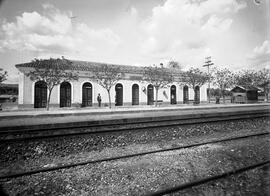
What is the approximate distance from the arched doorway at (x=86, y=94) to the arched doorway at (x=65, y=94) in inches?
80.6

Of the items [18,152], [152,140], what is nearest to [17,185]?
[18,152]

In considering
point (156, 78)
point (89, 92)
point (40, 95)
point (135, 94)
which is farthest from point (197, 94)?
point (40, 95)

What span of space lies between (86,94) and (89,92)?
57cm

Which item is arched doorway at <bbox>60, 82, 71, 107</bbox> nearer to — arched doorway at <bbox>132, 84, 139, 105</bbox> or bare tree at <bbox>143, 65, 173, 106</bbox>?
arched doorway at <bbox>132, 84, 139, 105</bbox>

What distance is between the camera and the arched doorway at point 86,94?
22609 mm

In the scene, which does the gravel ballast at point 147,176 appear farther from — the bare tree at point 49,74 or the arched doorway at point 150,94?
the arched doorway at point 150,94

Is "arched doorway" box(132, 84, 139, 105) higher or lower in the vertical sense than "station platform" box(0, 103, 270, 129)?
higher

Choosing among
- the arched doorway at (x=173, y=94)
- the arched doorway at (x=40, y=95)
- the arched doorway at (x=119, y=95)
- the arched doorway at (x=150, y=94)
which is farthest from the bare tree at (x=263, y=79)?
the arched doorway at (x=40, y=95)

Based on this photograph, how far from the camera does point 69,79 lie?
2059 cm

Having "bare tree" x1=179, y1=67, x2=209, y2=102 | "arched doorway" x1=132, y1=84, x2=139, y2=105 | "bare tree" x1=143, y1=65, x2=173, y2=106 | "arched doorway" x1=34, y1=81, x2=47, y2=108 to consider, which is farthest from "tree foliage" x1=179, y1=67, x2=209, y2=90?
"arched doorway" x1=34, y1=81, x2=47, y2=108

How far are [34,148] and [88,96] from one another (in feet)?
59.1

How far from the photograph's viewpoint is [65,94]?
2167 centimetres

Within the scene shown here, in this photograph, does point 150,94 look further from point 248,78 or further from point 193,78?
point 248,78

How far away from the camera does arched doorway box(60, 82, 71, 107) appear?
843 inches
